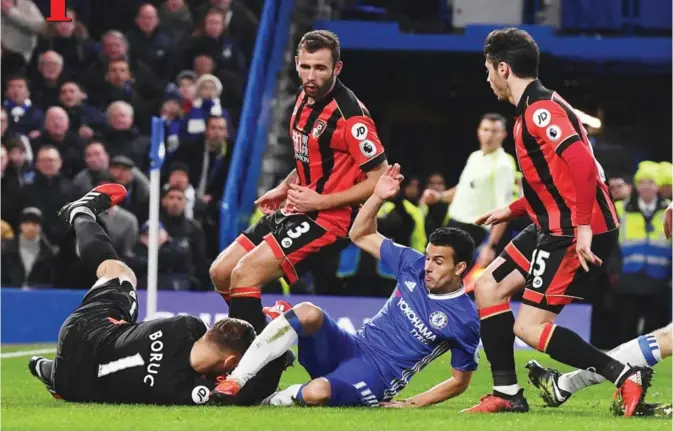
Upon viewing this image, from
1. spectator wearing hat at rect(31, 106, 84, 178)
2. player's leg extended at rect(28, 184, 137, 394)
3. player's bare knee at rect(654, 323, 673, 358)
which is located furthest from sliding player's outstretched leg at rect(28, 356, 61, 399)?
spectator wearing hat at rect(31, 106, 84, 178)

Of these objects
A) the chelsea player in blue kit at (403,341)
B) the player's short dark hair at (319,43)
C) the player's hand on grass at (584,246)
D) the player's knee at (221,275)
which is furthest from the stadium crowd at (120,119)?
the player's hand on grass at (584,246)

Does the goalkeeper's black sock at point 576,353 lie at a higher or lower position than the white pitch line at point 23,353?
higher

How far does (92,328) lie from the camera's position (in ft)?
27.0

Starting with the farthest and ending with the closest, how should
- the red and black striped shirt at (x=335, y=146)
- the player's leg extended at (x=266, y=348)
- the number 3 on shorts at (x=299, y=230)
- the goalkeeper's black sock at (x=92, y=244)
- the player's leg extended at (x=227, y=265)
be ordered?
the player's leg extended at (x=227, y=265)
the number 3 on shorts at (x=299, y=230)
the red and black striped shirt at (x=335, y=146)
the goalkeeper's black sock at (x=92, y=244)
the player's leg extended at (x=266, y=348)

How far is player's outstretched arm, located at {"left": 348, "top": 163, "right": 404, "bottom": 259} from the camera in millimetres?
8477

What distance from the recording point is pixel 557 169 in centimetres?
821

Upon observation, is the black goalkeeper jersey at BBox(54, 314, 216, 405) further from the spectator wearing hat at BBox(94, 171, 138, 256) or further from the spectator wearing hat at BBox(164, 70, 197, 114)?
the spectator wearing hat at BBox(164, 70, 197, 114)

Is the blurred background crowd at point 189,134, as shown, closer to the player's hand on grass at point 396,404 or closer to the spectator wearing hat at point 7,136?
the spectator wearing hat at point 7,136

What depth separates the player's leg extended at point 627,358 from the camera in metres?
8.54

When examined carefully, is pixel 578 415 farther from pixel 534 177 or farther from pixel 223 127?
pixel 223 127

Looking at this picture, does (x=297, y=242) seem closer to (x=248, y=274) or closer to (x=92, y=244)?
(x=248, y=274)

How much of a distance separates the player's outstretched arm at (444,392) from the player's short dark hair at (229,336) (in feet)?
3.17

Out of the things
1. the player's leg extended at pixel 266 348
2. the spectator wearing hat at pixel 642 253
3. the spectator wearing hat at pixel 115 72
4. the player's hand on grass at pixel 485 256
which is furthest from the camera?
the spectator wearing hat at pixel 115 72

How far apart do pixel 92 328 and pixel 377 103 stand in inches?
518
